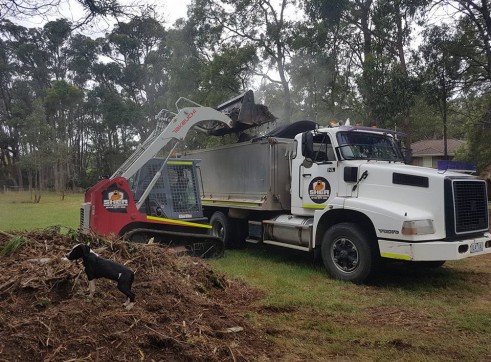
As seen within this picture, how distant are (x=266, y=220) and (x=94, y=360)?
5.79 metres

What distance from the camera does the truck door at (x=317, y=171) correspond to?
7.45 m

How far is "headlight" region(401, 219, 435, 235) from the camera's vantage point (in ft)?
19.4

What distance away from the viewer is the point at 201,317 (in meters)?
4.46

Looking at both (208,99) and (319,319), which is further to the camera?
(208,99)

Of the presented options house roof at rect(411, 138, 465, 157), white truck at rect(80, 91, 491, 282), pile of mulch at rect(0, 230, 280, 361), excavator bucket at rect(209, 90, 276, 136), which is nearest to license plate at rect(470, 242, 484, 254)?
white truck at rect(80, 91, 491, 282)

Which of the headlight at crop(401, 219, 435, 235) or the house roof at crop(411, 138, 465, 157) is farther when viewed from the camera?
the house roof at crop(411, 138, 465, 157)

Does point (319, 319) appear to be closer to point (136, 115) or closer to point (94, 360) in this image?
point (94, 360)

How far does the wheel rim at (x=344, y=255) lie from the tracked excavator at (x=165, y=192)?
2.88m

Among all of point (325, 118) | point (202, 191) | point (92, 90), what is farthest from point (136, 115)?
point (202, 191)

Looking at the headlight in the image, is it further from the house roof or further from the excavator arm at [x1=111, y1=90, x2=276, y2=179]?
the house roof

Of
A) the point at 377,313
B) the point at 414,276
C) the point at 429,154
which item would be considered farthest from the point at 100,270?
the point at 429,154

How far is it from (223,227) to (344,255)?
13.0 feet

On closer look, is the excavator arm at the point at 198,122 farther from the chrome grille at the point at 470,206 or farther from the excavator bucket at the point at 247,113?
the chrome grille at the point at 470,206

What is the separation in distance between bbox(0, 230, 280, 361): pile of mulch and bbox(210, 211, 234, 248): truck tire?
4.23 m
